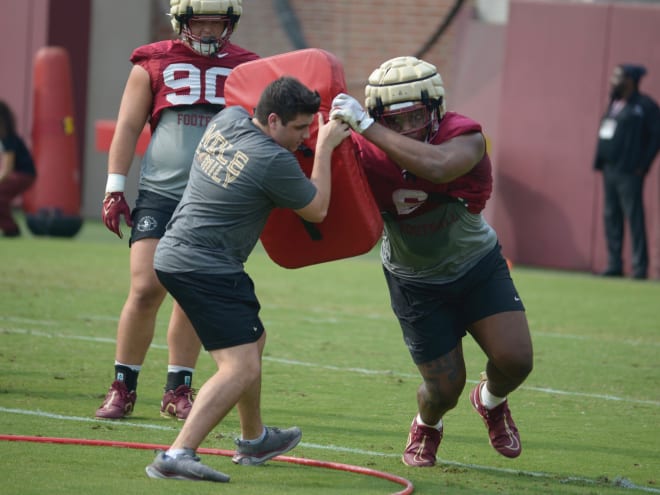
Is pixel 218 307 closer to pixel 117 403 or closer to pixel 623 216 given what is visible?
pixel 117 403

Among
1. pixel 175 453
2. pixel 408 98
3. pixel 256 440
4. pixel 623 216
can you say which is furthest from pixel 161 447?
pixel 623 216

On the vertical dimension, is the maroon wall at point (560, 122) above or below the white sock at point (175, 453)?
below

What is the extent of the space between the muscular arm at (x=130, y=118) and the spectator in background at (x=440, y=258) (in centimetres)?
152

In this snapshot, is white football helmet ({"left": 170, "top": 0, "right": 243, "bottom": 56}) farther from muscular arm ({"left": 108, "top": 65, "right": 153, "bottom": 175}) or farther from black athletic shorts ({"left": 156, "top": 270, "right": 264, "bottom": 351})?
black athletic shorts ({"left": 156, "top": 270, "right": 264, "bottom": 351})

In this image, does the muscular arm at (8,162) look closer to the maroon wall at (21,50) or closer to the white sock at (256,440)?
the maroon wall at (21,50)

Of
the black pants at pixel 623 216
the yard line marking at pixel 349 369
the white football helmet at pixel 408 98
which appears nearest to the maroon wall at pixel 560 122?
the black pants at pixel 623 216

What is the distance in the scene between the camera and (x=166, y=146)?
6.88 metres

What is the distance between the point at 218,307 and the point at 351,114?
3.20ft

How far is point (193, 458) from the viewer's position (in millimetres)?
5250

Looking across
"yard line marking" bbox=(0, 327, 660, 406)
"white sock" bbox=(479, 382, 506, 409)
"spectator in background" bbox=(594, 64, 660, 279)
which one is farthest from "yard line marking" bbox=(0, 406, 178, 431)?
"spectator in background" bbox=(594, 64, 660, 279)

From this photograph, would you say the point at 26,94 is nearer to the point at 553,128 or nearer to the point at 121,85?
the point at 121,85

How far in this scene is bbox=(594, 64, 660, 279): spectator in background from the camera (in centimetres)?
1552

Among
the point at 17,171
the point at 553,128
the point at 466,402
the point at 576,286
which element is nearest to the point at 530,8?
the point at 553,128

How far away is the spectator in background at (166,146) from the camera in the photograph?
22.3ft
